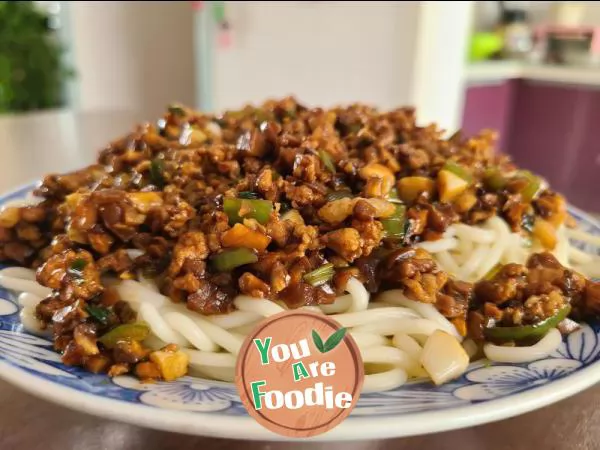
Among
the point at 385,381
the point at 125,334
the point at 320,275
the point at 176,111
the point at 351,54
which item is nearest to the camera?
the point at 385,381

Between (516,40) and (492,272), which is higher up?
(516,40)

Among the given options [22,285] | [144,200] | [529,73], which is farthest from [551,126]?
[22,285]

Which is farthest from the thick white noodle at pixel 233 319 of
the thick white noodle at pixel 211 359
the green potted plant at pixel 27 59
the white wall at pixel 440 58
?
the green potted plant at pixel 27 59

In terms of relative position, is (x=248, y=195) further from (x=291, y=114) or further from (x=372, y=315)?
(x=291, y=114)

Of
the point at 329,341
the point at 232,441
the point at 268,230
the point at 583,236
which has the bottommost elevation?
the point at 232,441

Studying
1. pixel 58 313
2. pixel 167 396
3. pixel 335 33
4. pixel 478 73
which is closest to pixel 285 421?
pixel 167 396

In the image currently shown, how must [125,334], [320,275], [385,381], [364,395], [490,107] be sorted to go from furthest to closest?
[490,107]
[320,275]
[125,334]
[385,381]
[364,395]

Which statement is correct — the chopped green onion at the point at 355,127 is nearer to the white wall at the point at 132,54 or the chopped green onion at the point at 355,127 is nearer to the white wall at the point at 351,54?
the white wall at the point at 351,54

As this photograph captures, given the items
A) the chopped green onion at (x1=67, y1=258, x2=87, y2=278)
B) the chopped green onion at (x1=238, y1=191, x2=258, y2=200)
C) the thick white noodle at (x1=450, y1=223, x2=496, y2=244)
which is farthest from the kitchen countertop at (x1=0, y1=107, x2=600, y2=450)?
the chopped green onion at (x1=238, y1=191, x2=258, y2=200)
